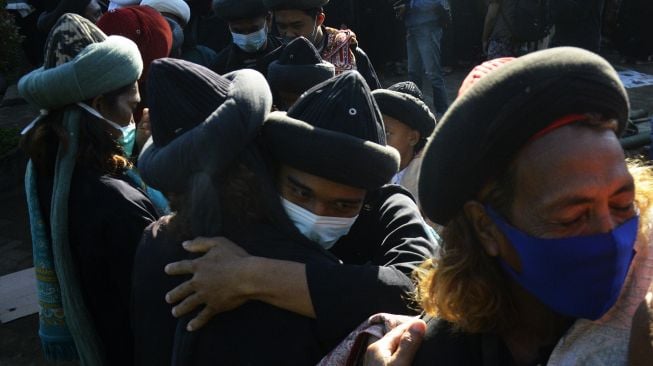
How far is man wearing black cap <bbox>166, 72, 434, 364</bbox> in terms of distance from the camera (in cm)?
147

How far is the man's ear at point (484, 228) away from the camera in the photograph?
131 centimetres

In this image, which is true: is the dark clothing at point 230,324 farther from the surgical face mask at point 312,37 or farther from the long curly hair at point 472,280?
the surgical face mask at point 312,37

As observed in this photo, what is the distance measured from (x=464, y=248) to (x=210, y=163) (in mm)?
659

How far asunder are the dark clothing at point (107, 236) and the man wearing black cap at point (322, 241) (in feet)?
2.54

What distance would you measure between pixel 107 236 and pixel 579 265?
5.66 ft

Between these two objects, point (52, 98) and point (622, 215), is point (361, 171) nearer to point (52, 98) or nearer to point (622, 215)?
point (622, 215)

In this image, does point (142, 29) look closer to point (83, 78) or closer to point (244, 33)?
point (244, 33)

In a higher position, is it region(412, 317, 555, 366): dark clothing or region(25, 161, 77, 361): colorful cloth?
region(412, 317, 555, 366): dark clothing

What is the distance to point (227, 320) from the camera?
149 centimetres

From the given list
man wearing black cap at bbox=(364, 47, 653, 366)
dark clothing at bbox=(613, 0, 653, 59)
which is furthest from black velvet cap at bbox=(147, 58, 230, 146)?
dark clothing at bbox=(613, 0, 653, 59)

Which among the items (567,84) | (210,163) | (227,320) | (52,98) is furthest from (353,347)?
(52,98)

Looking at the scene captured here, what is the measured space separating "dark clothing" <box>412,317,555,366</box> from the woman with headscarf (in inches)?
52.6

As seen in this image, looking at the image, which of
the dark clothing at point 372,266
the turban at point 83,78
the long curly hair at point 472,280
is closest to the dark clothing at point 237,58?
the turban at point 83,78

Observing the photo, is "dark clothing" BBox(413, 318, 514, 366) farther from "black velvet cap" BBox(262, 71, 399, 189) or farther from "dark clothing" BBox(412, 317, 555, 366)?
"black velvet cap" BBox(262, 71, 399, 189)
